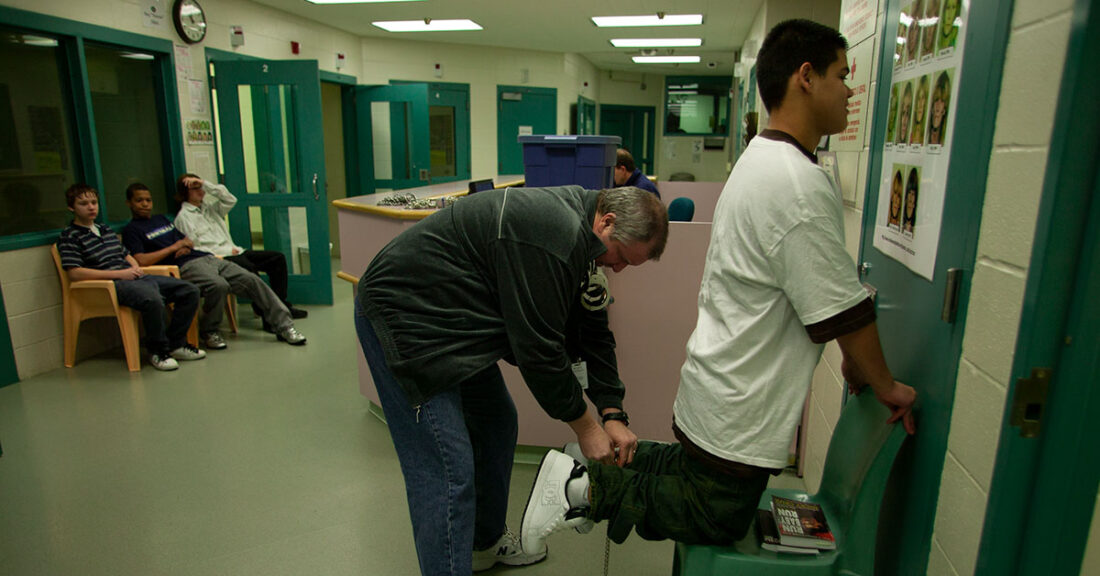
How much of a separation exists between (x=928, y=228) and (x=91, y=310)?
14.4 ft

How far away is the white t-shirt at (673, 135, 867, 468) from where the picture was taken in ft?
3.96

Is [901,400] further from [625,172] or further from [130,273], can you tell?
[130,273]

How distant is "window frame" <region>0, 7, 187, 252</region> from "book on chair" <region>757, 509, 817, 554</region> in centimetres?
413

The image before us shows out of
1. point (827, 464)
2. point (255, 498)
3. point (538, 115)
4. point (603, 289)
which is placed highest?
point (538, 115)

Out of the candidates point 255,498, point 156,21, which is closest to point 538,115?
point 156,21

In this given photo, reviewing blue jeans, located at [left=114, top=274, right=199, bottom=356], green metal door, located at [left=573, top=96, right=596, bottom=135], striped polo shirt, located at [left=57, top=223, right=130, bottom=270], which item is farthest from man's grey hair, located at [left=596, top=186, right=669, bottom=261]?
green metal door, located at [left=573, top=96, right=596, bottom=135]

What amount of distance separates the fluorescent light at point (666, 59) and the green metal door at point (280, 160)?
6228 mm

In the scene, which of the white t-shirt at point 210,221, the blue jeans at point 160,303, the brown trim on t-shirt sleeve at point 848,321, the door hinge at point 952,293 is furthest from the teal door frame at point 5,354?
the door hinge at point 952,293

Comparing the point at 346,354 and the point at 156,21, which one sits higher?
the point at 156,21

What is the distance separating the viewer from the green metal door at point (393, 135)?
7367mm

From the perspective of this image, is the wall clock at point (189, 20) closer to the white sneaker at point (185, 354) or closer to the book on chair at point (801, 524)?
the white sneaker at point (185, 354)

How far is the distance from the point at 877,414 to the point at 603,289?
0.70m

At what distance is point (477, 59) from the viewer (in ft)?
28.5

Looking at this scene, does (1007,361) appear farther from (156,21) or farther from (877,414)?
(156,21)
